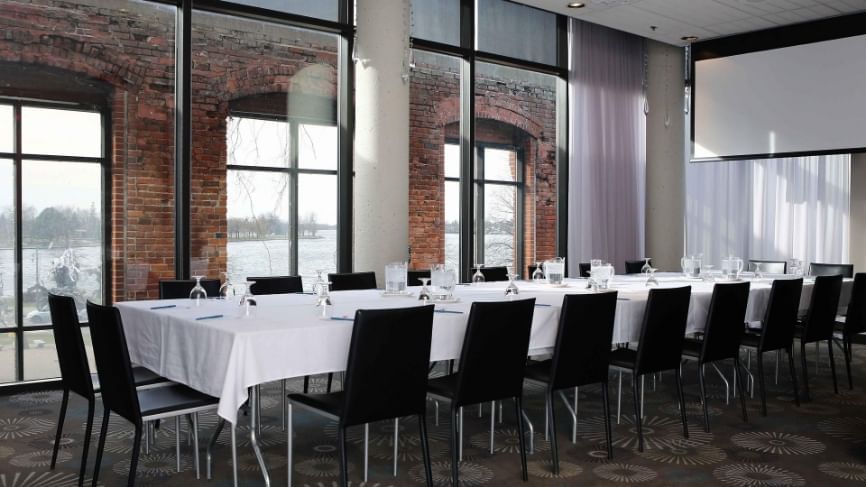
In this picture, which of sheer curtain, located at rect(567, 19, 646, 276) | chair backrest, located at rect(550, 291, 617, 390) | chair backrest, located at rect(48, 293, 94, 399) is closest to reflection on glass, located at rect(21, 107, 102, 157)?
chair backrest, located at rect(48, 293, 94, 399)

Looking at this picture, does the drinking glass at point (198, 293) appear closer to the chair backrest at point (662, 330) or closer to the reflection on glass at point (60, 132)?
the reflection on glass at point (60, 132)

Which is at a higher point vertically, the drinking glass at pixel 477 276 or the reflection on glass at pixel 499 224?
the reflection on glass at pixel 499 224

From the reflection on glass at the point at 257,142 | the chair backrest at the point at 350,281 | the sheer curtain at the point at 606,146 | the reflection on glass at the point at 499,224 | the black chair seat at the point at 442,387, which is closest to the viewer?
the black chair seat at the point at 442,387

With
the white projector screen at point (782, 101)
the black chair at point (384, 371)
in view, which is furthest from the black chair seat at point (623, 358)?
the white projector screen at point (782, 101)

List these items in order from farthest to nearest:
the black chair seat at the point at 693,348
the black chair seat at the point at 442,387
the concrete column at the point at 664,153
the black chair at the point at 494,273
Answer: the concrete column at the point at 664,153
the black chair at the point at 494,273
the black chair seat at the point at 693,348
the black chair seat at the point at 442,387

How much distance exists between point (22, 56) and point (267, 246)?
2.32 metres

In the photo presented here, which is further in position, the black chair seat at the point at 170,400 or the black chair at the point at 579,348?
the black chair at the point at 579,348

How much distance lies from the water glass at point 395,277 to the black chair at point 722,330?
6.08ft

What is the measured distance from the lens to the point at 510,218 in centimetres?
855

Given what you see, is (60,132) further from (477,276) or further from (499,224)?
(499,224)

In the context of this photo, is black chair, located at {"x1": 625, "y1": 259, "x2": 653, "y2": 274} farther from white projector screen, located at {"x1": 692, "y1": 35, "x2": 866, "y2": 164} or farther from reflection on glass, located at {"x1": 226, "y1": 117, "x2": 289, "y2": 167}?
reflection on glass, located at {"x1": 226, "y1": 117, "x2": 289, "y2": 167}

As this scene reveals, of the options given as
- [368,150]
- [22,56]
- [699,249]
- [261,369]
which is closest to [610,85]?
Answer: [699,249]

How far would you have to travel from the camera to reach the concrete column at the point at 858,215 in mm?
9492

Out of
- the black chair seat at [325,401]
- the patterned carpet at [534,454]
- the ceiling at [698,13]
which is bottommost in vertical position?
the patterned carpet at [534,454]
